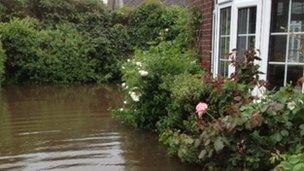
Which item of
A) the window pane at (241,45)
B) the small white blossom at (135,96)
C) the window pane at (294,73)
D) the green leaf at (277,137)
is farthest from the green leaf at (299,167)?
the small white blossom at (135,96)

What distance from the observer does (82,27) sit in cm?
1877

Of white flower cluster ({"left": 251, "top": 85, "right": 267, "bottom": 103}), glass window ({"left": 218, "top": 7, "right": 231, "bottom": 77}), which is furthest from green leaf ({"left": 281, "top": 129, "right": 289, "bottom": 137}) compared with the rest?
glass window ({"left": 218, "top": 7, "right": 231, "bottom": 77})

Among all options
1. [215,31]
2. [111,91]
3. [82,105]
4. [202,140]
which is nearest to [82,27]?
[111,91]

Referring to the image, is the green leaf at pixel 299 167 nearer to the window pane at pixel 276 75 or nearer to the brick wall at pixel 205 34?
the window pane at pixel 276 75

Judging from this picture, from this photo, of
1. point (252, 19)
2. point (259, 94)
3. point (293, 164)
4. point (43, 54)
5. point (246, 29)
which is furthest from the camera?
point (43, 54)

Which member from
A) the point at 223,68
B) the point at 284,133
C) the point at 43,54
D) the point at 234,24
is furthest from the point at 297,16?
the point at 43,54

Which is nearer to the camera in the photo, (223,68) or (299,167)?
(299,167)

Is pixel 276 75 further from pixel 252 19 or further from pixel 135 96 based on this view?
pixel 135 96

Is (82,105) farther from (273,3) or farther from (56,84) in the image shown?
(273,3)

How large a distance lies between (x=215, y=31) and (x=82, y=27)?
35.4 feet

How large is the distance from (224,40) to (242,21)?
40.1 inches

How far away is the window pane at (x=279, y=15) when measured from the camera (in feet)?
20.5

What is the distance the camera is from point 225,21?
8.39 m

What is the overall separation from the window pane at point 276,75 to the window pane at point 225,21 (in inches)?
69.2
